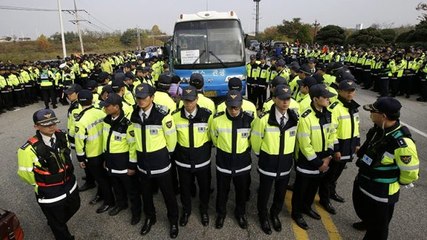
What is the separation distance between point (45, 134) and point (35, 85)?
41.7 ft

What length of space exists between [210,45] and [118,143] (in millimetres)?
5531

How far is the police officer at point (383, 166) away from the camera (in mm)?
2834

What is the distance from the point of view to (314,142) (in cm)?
381

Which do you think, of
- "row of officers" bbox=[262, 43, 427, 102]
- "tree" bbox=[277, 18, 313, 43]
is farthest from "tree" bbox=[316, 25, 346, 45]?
"row of officers" bbox=[262, 43, 427, 102]

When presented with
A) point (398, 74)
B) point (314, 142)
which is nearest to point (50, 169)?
point (314, 142)

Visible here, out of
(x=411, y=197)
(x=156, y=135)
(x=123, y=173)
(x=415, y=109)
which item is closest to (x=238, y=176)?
(x=156, y=135)

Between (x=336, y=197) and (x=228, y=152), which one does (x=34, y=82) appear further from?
(x=336, y=197)

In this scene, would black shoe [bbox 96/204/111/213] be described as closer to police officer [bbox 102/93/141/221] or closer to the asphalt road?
the asphalt road

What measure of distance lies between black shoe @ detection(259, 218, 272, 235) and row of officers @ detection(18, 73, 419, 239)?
1cm

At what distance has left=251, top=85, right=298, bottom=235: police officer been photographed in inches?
139

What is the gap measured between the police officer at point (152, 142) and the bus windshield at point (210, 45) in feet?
17.0

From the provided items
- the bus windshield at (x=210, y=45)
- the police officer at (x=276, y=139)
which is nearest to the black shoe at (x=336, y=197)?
the police officer at (x=276, y=139)

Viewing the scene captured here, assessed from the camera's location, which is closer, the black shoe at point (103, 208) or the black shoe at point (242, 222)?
the black shoe at point (242, 222)

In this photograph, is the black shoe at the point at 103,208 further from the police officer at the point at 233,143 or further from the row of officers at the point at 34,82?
the row of officers at the point at 34,82
